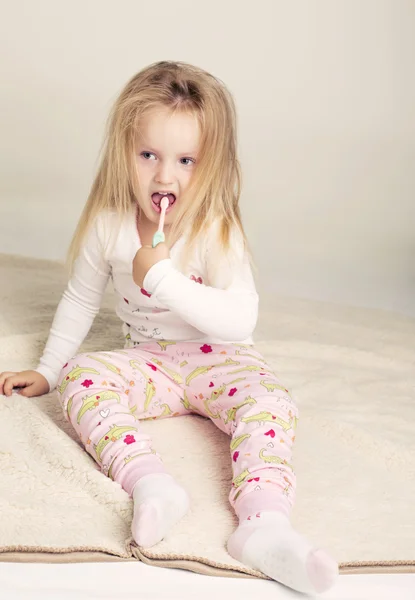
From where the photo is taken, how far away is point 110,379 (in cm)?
146

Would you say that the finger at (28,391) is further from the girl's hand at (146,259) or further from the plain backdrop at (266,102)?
the plain backdrop at (266,102)

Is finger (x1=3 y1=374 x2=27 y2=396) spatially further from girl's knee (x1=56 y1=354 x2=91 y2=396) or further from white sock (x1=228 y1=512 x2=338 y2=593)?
white sock (x1=228 y1=512 x2=338 y2=593)

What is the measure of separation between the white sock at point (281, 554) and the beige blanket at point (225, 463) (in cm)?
2

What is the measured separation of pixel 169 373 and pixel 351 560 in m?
0.51

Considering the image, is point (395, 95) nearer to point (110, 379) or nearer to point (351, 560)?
point (110, 379)

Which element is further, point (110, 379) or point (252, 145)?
point (252, 145)

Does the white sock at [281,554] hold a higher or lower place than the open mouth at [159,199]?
lower

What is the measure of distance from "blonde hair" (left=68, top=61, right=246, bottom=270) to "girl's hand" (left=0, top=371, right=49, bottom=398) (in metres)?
0.31

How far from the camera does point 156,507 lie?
3.83ft

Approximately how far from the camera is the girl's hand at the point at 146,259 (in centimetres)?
142

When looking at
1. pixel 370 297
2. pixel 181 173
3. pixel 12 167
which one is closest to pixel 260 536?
pixel 181 173

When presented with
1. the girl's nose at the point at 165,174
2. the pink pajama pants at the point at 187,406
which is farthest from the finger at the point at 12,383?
the girl's nose at the point at 165,174

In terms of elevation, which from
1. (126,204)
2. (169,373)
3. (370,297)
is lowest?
(370,297)

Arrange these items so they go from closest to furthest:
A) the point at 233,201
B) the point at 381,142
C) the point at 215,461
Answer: the point at 215,461 < the point at 233,201 < the point at 381,142
